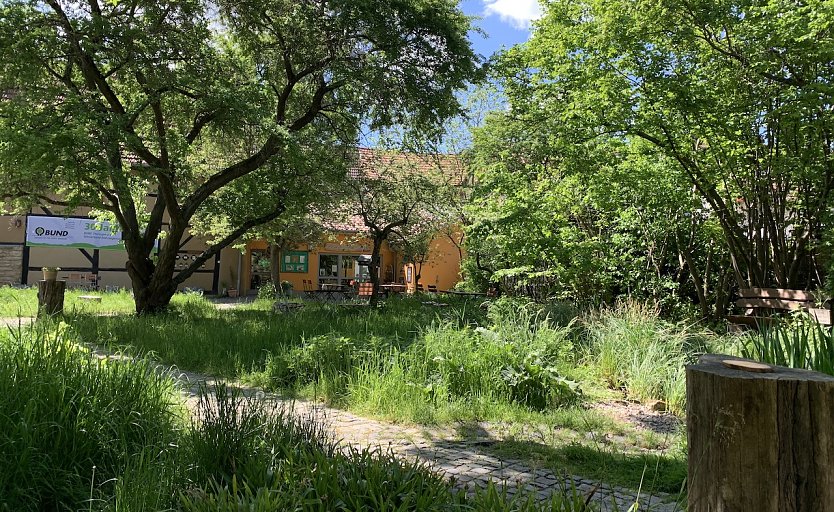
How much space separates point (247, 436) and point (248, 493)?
822 millimetres

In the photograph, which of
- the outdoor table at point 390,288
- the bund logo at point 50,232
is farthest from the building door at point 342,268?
the bund logo at point 50,232

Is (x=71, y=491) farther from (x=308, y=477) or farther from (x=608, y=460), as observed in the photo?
(x=608, y=460)

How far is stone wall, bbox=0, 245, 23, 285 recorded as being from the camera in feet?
69.9

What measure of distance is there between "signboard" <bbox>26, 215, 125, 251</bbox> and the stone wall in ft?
2.07

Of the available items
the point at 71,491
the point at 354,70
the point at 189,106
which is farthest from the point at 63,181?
the point at 71,491

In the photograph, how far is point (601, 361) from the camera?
684 centimetres

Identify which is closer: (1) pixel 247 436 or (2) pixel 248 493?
(2) pixel 248 493

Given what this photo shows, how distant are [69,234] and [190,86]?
1452cm

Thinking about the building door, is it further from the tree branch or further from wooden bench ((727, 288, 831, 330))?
wooden bench ((727, 288, 831, 330))

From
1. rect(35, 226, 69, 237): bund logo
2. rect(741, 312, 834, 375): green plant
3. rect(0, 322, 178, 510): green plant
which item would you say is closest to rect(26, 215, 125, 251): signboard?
rect(35, 226, 69, 237): bund logo

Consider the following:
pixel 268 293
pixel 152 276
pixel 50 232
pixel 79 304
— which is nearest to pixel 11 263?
pixel 50 232

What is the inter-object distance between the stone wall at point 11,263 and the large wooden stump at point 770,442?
82.9ft

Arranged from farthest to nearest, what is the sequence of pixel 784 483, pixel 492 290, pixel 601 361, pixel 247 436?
pixel 492 290 → pixel 601 361 → pixel 247 436 → pixel 784 483

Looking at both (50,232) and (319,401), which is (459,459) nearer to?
(319,401)
